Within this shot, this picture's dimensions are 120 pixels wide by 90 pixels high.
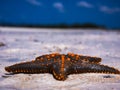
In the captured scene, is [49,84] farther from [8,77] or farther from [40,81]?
[8,77]

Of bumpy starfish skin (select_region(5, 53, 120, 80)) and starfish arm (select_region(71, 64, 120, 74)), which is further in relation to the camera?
starfish arm (select_region(71, 64, 120, 74))

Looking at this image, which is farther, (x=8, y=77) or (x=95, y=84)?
(x=8, y=77)

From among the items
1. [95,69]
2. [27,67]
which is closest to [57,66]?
[27,67]

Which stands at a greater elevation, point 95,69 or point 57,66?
point 57,66

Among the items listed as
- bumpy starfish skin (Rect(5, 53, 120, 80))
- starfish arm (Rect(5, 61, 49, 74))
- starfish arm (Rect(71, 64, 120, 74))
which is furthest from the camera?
starfish arm (Rect(71, 64, 120, 74))

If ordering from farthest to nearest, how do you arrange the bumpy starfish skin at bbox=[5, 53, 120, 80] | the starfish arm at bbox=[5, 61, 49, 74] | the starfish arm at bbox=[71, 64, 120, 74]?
the starfish arm at bbox=[71, 64, 120, 74] → the starfish arm at bbox=[5, 61, 49, 74] → the bumpy starfish skin at bbox=[5, 53, 120, 80]

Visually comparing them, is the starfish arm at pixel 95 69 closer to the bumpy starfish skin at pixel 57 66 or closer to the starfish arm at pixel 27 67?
the bumpy starfish skin at pixel 57 66

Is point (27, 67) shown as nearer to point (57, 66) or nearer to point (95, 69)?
point (57, 66)

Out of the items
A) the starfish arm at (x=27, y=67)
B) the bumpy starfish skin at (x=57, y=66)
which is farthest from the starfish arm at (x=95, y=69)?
the starfish arm at (x=27, y=67)

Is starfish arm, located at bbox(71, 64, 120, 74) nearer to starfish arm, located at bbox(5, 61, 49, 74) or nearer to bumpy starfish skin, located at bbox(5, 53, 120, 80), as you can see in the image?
bumpy starfish skin, located at bbox(5, 53, 120, 80)

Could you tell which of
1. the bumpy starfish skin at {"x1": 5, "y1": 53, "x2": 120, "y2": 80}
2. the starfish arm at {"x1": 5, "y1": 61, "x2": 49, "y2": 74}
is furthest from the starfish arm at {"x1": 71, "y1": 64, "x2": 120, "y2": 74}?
the starfish arm at {"x1": 5, "y1": 61, "x2": 49, "y2": 74}

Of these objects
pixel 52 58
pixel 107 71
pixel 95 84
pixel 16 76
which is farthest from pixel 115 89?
pixel 16 76
